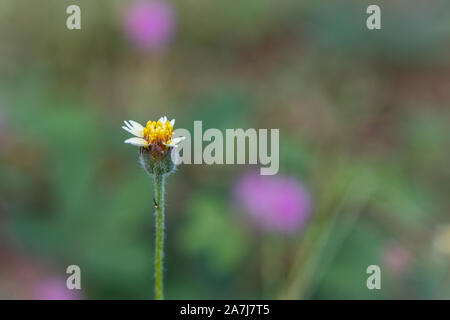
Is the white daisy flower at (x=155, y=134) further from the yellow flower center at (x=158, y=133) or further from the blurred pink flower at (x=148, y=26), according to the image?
the blurred pink flower at (x=148, y=26)

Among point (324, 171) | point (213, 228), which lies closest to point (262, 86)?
point (324, 171)

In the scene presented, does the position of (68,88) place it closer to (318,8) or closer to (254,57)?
(254,57)

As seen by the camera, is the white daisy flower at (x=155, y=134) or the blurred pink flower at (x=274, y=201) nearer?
the white daisy flower at (x=155, y=134)

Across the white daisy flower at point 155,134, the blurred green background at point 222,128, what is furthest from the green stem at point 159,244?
the blurred green background at point 222,128

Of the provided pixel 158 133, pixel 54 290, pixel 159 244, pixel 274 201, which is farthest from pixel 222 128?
pixel 159 244

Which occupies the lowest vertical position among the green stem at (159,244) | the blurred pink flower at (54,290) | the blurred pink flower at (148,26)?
the blurred pink flower at (54,290)

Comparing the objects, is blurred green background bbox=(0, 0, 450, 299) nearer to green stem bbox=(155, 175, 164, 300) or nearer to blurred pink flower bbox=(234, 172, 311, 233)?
blurred pink flower bbox=(234, 172, 311, 233)

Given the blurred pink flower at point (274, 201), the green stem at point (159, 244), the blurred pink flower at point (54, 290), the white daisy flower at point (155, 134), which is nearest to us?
the green stem at point (159, 244)
